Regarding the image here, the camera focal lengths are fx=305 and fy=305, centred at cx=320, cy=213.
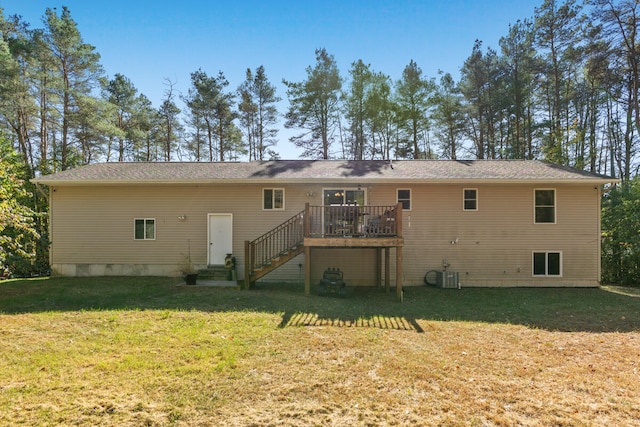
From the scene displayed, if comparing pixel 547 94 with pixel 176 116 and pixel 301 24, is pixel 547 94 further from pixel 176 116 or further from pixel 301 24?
pixel 176 116

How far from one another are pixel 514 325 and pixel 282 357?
5.00m

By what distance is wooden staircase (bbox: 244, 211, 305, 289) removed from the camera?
9180mm

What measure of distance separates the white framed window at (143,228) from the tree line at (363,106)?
21.2 ft

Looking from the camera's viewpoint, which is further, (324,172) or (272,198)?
(324,172)

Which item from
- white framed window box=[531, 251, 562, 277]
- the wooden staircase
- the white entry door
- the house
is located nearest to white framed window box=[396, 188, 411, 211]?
the house

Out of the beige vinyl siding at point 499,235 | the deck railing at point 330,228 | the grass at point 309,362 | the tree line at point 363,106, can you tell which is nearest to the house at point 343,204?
the beige vinyl siding at point 499,235

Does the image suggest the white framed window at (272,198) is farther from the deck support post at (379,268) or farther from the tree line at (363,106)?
the tree line at (363,106)

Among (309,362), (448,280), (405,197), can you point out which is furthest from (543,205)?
(309,362)

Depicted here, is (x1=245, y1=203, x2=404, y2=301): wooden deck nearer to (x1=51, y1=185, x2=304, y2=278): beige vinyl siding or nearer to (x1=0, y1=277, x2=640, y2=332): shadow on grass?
(x1=0, y1=277, x2=640, y2=332): shadow on grass

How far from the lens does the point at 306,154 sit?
71.9 feet

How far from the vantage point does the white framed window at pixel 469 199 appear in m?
10.7

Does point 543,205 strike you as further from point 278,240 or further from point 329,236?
point 278,240

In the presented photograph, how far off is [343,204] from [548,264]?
738cm

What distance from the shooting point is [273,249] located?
A: 10.3 m
